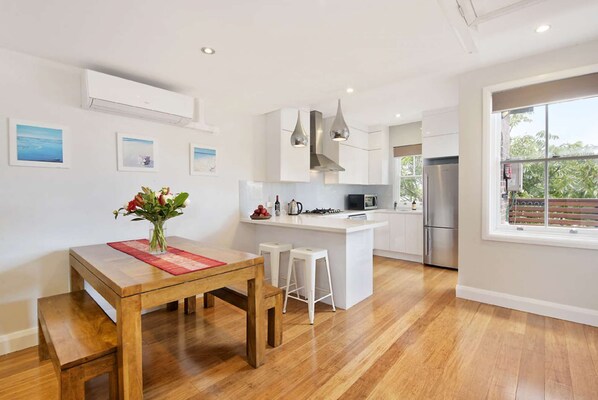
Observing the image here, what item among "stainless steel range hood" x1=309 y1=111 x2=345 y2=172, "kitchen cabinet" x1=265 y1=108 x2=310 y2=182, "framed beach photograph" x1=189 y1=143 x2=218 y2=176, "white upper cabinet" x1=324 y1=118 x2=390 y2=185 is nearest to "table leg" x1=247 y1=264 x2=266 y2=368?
"framed beach photograph" x1=189 y1=143 x2=218 y2=176

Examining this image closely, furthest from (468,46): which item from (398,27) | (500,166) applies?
(500,166)

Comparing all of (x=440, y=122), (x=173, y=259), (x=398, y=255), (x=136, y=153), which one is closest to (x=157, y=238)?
(x=173, y=259)

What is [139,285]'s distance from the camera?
1450 millimetres

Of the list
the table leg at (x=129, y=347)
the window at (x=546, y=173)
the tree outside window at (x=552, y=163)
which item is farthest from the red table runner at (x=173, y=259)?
the tree outside window at (x=552, y=163)

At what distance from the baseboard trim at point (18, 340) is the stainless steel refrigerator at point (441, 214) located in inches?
185

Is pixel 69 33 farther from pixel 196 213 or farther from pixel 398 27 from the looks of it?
pixel 398 27

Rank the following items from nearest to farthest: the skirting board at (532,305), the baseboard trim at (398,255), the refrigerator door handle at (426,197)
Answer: the skirting board at (532,305) → the refrigerator door handle at (426,197) → the baseboard trim at (398,255)

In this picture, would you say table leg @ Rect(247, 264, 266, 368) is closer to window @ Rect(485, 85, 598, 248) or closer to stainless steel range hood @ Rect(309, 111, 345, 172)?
window @ Rect(485, 85, 598, 248)

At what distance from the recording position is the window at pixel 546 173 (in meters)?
2.64

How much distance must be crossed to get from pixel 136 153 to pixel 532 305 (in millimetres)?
4113

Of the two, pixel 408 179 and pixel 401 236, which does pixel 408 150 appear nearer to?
pixel 408 179

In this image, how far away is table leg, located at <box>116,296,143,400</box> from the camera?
1.40m

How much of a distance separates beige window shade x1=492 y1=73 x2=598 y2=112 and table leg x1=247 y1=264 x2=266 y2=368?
2.93 metres

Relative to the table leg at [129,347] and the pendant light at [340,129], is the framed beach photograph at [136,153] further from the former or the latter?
the pendant light at [340,129]
